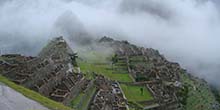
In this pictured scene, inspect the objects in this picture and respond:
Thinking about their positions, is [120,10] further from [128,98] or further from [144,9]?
[128,98]

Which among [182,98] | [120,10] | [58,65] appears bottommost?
[182,98]

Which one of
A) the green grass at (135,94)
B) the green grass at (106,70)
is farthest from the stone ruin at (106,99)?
the green grass at (106,70)

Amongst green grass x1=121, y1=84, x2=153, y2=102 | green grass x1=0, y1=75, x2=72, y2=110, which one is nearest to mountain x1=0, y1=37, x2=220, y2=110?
green grass x1=121, y1=84, x2=153, y2=102

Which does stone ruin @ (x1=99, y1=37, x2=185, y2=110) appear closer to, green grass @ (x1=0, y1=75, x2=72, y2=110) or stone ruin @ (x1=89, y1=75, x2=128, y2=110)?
stone ruin @ (x1=89, y1=75, x2=128, y2=110)

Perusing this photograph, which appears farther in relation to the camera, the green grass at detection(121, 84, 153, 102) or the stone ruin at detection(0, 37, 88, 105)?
the green grass at detection(121, 84, 153, 102)

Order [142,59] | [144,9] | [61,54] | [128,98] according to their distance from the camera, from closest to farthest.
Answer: [128,98]
[61,54]
[142,59]
[144,9]

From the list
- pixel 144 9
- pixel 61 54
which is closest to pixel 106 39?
pixel 61 54

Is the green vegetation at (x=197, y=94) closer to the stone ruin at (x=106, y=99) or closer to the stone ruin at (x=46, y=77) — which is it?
the stone ruin at (x=106, y=99)
